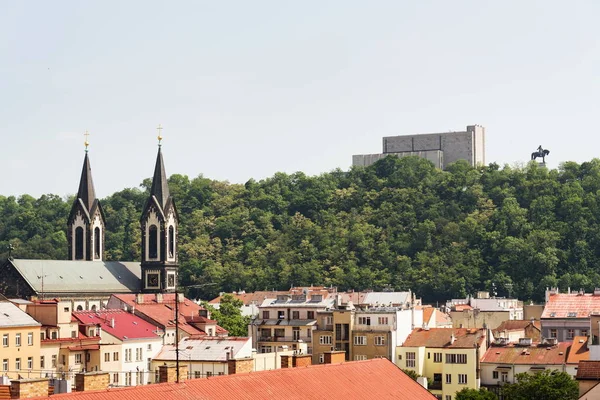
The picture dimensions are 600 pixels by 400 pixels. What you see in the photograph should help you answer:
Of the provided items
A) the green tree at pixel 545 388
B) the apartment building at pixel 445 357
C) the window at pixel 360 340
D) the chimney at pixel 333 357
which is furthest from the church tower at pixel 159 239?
the chimney at pixel 333 357

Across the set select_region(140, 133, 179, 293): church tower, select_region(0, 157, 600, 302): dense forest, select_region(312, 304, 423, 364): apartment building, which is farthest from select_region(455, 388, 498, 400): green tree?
select_region(0, 157, 600, 302): dense forest

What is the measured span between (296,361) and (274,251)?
145 m

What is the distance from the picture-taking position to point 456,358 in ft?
278

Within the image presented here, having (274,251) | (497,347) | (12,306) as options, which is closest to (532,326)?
(497,347)

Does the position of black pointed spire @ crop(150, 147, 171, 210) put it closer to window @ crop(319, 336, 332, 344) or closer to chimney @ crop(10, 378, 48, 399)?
window @ crop(319, 336, 332, 344)

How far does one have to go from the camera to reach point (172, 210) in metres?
145

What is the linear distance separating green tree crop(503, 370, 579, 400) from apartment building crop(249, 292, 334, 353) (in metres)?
22.0

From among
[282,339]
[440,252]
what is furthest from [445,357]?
[440,252]

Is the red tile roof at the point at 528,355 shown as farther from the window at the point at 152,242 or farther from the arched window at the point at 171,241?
the window at the point at 152,242

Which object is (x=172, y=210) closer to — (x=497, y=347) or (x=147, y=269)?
(x=147, y=269)

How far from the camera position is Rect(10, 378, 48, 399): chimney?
32.5m

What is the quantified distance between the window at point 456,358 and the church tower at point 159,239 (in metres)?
61.4

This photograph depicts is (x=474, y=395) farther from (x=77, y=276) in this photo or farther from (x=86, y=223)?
(x=86, y=223)

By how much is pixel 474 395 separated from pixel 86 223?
7735cm
